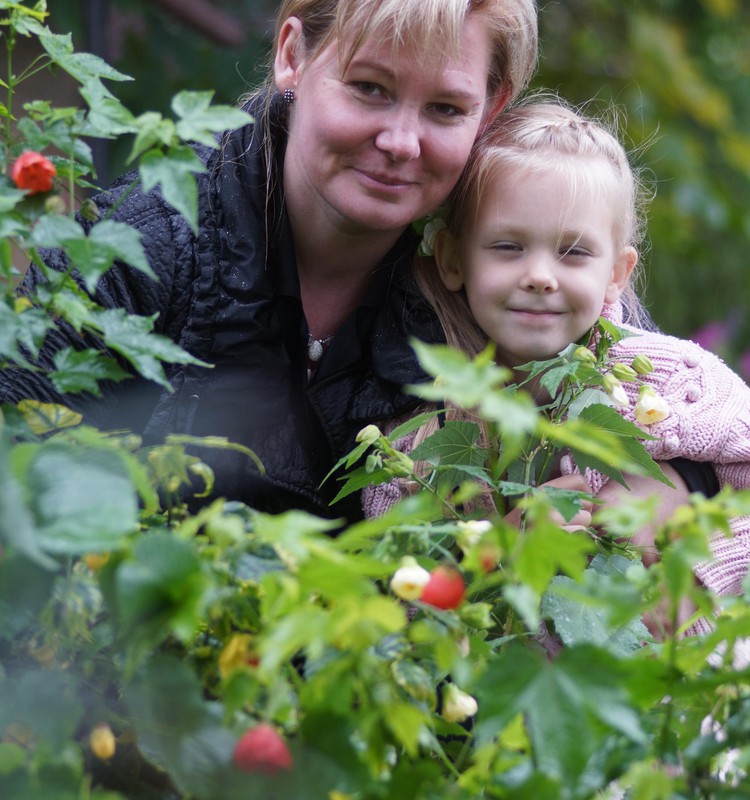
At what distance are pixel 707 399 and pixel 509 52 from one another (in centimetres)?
62

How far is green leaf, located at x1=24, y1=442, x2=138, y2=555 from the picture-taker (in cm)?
64

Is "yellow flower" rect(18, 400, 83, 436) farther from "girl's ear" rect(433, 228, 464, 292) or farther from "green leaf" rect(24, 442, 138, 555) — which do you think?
"girl's ear" rect(433, 228, 464, 292)

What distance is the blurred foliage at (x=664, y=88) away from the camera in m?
4.08

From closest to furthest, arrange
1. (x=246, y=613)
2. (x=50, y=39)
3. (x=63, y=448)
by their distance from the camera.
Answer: (x=63, y=448) → (x=246, y=613) → (x=50, y=39)

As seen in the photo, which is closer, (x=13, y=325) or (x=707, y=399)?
(x=13, y=325)

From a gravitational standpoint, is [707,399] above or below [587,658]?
below

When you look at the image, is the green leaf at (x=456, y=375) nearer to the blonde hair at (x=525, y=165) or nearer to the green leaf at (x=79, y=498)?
the green leaf at (x=79, y=498)

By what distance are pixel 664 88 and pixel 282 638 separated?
456 cm

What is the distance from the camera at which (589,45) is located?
16.9 feet

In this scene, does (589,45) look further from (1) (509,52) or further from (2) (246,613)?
(2) (246,613)

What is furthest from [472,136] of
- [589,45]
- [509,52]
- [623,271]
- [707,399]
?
[589,45]

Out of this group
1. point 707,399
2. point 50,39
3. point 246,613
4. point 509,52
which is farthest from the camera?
point 509,52

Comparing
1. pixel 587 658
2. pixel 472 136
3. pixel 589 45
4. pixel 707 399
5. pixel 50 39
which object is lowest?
pixel 589 45

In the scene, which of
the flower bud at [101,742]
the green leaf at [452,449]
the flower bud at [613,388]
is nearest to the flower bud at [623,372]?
the flower bud at [613,388]
